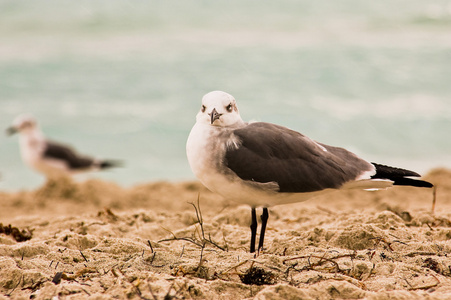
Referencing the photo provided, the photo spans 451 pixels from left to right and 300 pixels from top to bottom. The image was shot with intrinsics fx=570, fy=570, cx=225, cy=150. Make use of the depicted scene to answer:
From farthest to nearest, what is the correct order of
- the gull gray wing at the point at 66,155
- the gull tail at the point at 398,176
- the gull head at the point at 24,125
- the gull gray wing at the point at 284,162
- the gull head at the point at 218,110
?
1. the gull head at the point at 24,125
2. the gull gray wing at the point at 66,155
3. the gull tail at the point at 398,176
4. the gull head at the point at 218,110
5. the gull gray wing at the point at 284,162

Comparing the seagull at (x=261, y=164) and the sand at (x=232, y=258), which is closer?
the sand at (x=232, y=258)

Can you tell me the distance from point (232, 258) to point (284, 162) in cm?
79

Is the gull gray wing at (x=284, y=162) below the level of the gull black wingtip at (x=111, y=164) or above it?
above

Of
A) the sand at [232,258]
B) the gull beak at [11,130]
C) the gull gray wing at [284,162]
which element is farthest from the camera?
the gull beak at [11,130]

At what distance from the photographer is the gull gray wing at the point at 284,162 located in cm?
380

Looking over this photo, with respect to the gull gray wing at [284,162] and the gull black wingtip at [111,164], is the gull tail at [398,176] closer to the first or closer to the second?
the gull gray wing at [284,162]

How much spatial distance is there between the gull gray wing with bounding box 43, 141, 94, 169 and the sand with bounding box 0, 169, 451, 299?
481 centimetres

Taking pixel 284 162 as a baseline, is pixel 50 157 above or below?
below

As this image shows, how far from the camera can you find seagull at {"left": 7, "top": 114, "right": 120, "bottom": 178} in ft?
34.3

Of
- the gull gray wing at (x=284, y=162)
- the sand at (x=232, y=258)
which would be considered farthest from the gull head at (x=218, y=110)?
the sand at (x=232, y=258)

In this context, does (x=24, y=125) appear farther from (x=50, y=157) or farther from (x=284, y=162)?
(x=284, y=162)

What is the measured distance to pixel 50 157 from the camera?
10461mm

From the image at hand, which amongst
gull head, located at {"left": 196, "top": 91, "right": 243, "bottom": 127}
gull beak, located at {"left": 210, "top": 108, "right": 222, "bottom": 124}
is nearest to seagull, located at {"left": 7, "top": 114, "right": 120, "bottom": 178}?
gull head, located at {"left": 196, "top": 91, "right": 243, "bottom": 127}

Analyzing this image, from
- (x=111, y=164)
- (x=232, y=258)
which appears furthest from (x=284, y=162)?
(x=111, y=164)
